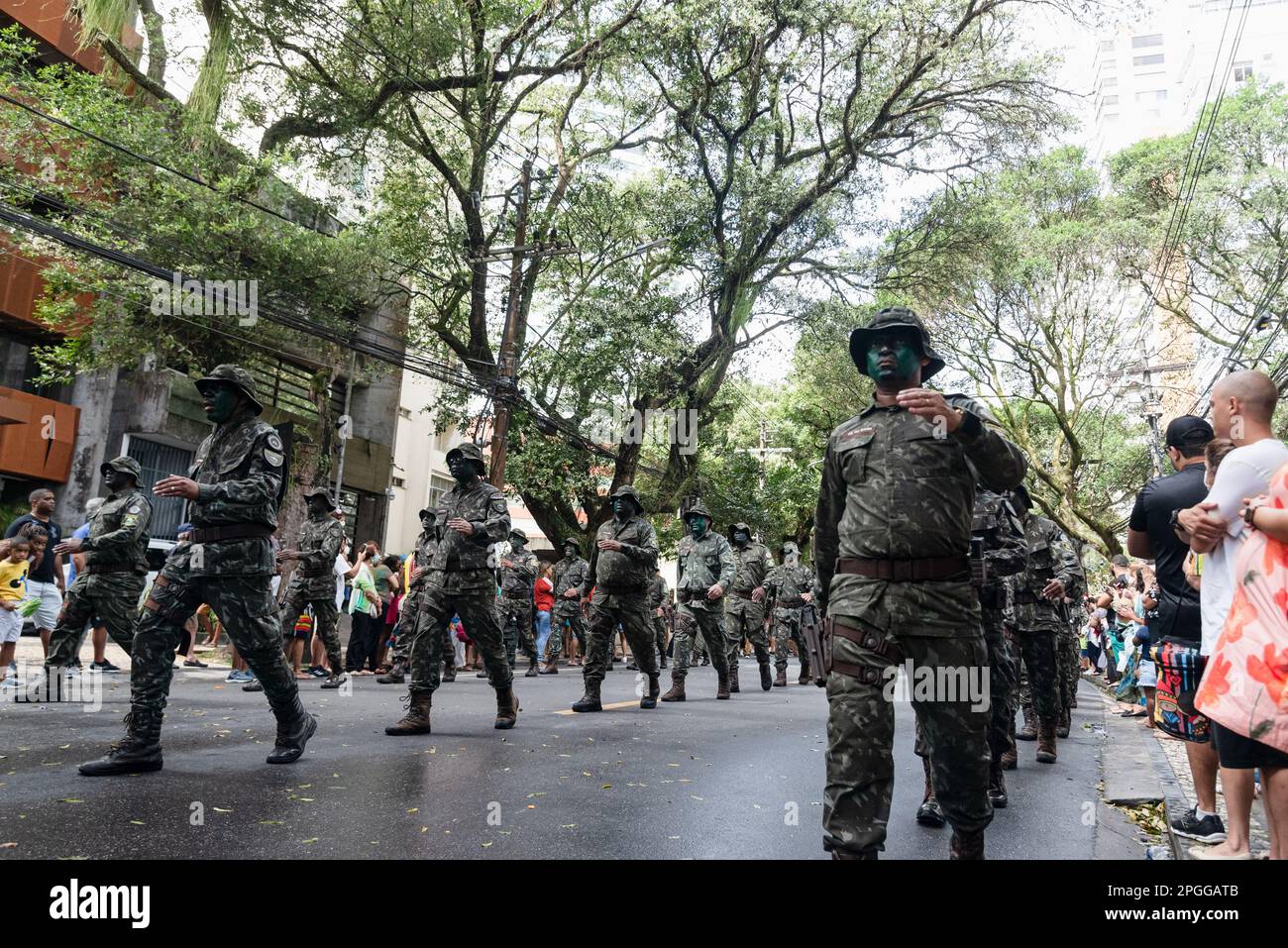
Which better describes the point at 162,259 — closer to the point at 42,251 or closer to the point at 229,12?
the point at 42,251

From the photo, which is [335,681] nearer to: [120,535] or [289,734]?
[120,535]

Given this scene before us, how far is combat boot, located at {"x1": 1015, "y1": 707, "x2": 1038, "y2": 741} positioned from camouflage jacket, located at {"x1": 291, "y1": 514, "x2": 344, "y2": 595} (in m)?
7.50

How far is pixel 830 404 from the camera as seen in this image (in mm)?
28609

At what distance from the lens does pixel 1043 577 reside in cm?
774

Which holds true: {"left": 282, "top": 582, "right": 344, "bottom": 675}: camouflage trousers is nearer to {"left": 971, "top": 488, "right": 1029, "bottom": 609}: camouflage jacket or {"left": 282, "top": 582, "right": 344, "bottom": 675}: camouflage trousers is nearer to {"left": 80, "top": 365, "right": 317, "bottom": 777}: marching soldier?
{"left": 80, "top": 365, "right": 317, "bottom": 777}: marching soldier

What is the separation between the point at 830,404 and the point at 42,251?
68.2ft

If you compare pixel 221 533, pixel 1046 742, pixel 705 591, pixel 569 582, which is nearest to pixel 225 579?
pixel 221 533

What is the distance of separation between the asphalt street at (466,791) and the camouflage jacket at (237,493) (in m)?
1.20

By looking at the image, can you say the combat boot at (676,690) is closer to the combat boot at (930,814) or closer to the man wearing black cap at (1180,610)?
the combat boot at (930,814)

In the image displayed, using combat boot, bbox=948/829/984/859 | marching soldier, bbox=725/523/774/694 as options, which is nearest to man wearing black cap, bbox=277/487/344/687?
marching soldier, bbox=725/523/774/694

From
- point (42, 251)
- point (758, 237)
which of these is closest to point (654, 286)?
point (758, 237)

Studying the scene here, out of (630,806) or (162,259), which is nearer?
(630,806)

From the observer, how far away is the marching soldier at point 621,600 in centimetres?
917

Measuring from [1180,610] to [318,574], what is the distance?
28.8ft
